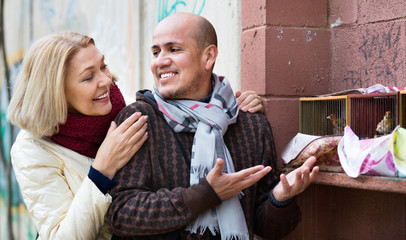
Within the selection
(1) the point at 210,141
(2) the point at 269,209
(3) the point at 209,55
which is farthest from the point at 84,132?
(2) the point at 269,209

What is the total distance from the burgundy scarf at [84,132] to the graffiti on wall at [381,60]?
1.42 m

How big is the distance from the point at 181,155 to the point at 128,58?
2902mm

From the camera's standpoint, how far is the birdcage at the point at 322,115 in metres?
2.61

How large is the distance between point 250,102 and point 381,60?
754 millimetres

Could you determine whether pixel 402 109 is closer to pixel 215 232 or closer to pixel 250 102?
pixel 250 102

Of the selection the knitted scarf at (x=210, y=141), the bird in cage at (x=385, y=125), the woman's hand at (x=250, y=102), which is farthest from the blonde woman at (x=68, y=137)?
the bird in cage at (x=385, y=125)

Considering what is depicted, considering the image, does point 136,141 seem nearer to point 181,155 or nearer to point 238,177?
point 181,155

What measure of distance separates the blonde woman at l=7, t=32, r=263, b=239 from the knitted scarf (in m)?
0.20

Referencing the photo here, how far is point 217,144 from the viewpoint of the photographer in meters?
2.53

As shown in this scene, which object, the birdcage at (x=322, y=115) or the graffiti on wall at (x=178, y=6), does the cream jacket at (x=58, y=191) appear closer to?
the birdcage at (x=322, y=115)

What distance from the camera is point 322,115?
9.01 ft

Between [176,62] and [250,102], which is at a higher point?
[176,62]

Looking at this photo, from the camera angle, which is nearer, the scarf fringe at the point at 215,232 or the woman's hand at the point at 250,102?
the scarf fringe at the point at 215,232

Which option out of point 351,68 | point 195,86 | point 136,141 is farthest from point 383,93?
point 136,141
